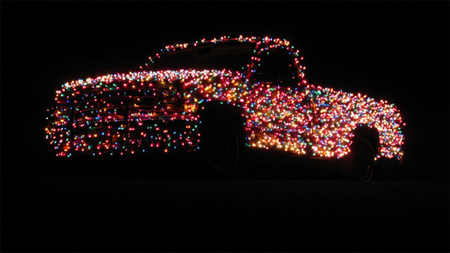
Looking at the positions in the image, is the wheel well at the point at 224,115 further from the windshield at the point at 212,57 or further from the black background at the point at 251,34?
the black background at the point at 251,34

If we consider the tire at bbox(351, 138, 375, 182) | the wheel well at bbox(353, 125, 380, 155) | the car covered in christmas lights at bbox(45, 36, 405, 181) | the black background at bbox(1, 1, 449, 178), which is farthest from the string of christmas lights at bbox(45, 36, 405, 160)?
the wheel well at bbox(353, 125, 380, 155)

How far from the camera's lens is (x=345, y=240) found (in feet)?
19.1

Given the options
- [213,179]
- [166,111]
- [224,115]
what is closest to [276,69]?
[224,115]

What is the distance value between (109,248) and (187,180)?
4391 millimetres

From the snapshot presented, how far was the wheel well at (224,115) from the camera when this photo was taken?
374 inches

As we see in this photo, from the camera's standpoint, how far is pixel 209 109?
957cm

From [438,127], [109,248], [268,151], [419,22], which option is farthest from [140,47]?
[109,248]

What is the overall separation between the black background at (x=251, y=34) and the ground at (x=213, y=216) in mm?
2388

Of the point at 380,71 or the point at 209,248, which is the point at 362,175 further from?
the point at 380,71

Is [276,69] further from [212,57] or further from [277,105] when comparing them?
[212,57]

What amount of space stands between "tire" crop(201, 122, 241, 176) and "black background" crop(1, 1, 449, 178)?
85.9 inches

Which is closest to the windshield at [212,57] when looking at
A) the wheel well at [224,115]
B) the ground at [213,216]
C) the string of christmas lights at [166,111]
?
the string of christmas lights at [166,111]

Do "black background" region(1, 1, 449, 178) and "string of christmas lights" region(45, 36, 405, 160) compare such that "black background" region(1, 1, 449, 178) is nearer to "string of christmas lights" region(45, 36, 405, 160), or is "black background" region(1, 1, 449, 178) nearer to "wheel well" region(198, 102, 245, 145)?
"string of christmas lights" region(45, 36, 405, 160)

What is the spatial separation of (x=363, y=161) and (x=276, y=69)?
226 cm
